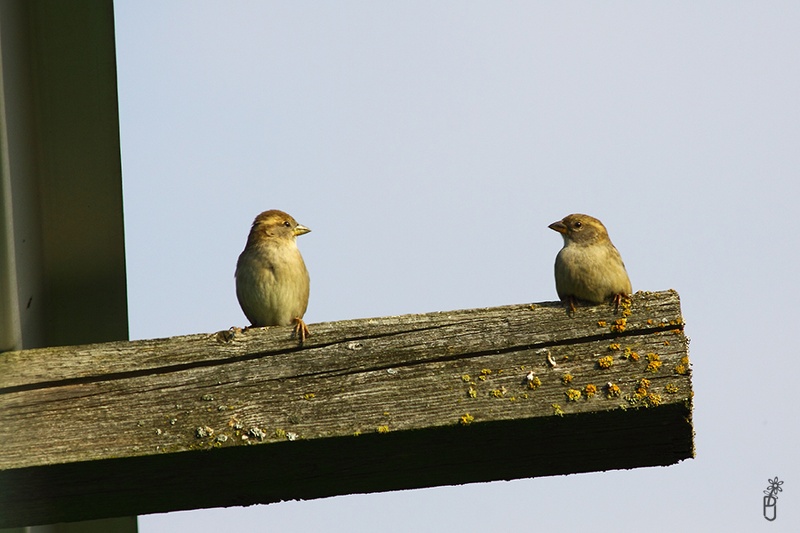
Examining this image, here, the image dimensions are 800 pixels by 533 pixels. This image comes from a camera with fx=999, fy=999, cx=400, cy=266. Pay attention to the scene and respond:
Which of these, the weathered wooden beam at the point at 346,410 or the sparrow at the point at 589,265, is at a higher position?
the sparrow at the point at 589,265

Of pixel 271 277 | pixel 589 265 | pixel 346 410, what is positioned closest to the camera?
pixel 346 410

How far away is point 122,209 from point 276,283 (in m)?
2.09

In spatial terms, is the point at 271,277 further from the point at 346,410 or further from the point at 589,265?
the point at 346,410

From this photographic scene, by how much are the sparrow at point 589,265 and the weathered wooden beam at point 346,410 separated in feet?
5.94

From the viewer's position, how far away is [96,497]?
6.83 feet

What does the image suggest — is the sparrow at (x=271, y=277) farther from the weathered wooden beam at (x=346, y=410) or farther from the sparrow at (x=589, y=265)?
the weathered wooden beam at (x=346, y=410)

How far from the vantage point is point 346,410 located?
2012 millimetres

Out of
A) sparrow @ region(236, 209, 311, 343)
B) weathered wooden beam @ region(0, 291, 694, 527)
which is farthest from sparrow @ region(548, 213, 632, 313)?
weathered wooden beam @ region(0, 291, 694, 527)

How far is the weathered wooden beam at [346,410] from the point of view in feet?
6.49

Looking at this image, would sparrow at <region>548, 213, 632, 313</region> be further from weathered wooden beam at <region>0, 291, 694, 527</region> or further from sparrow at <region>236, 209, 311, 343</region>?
weathered wooden beam at <region>0, 291, 694, 527</region>

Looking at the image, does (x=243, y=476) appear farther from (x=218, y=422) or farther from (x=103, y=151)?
(x=103, y=151)

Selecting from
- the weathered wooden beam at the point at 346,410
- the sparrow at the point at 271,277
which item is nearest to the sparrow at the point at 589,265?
the sparrow at the point at 271,277

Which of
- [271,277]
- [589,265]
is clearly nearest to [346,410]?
[589,265]

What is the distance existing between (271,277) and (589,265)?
5.39ft
